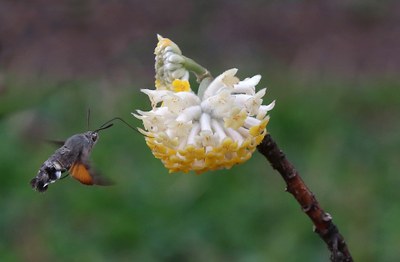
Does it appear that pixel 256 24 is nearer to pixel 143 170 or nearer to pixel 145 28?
pixel 145 28

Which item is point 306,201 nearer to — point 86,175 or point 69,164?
point 86,175

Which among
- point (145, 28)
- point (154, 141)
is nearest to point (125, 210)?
point (154, 141)

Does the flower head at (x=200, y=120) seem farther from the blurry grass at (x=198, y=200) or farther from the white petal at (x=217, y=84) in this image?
the blurry grass at (x=198, y=200)

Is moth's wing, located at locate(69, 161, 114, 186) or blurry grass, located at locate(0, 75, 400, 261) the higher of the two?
blurry grass, located at locate(0, 75, 400, 261)

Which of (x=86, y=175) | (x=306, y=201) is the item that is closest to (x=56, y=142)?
(x=86, y=175)

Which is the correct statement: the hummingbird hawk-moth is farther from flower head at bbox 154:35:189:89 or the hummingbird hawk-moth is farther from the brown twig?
the brown twig

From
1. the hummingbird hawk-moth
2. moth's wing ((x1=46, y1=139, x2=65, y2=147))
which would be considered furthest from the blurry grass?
the hummingbird hawk-moth
